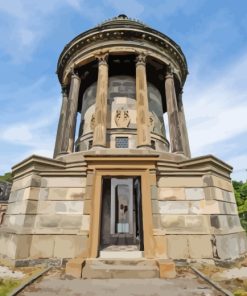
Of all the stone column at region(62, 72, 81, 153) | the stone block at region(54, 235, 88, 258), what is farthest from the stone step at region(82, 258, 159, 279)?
the stone column at region(62, 72, 81, 153)

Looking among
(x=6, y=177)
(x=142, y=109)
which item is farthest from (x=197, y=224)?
(x=6, y=177)

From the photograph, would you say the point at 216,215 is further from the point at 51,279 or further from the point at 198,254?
the point at 51,279

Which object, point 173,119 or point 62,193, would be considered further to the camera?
point 173,119

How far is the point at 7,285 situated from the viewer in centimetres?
615

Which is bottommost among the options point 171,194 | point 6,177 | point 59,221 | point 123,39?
point 59,221

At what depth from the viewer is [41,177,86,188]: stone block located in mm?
9836

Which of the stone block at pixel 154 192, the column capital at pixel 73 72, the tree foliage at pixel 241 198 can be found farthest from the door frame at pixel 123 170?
the tree foliage at pixel 241 198

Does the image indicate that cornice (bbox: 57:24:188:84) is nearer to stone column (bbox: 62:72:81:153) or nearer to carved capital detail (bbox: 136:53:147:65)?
carved capital detail (bbox: 136:53:147:65)

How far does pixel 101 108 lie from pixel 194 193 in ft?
28.3

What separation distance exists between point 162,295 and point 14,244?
629cm

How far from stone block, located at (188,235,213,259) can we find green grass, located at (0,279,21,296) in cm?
630

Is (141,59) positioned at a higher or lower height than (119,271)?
higher

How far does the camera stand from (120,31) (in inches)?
683

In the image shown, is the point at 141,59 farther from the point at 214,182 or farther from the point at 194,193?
the point at 194,193
